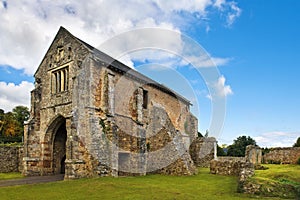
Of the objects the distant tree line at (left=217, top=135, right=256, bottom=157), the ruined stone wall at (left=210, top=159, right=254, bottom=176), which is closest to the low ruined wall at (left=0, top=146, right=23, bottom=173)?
the ruined stone wall at (left=210, top=159, right=254, bottom=176)

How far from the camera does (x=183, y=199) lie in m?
11.1

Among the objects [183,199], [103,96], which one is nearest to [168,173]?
[103,96]

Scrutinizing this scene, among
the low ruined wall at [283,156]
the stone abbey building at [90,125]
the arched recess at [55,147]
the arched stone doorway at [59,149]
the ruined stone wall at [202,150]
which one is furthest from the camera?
the ruined stone wall at [202,150]

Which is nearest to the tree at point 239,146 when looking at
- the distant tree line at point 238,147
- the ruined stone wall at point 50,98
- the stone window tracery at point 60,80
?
the distant tree line at point 238,147

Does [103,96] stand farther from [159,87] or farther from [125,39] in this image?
[159,87]

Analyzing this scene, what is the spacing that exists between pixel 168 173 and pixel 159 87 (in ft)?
39.1

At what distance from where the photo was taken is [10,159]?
83.0ft

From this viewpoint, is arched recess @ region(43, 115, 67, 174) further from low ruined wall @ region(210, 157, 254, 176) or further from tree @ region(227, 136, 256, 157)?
tree @ region(227, 136, 256, 157)

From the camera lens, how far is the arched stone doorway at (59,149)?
932 inches

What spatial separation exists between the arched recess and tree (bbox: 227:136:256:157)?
31.9 m

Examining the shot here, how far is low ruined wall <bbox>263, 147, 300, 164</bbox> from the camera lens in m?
33.3

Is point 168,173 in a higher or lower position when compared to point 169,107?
lower

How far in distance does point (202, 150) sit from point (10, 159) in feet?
70.5

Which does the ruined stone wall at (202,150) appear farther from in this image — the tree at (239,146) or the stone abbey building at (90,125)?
the tree at (239,146)
